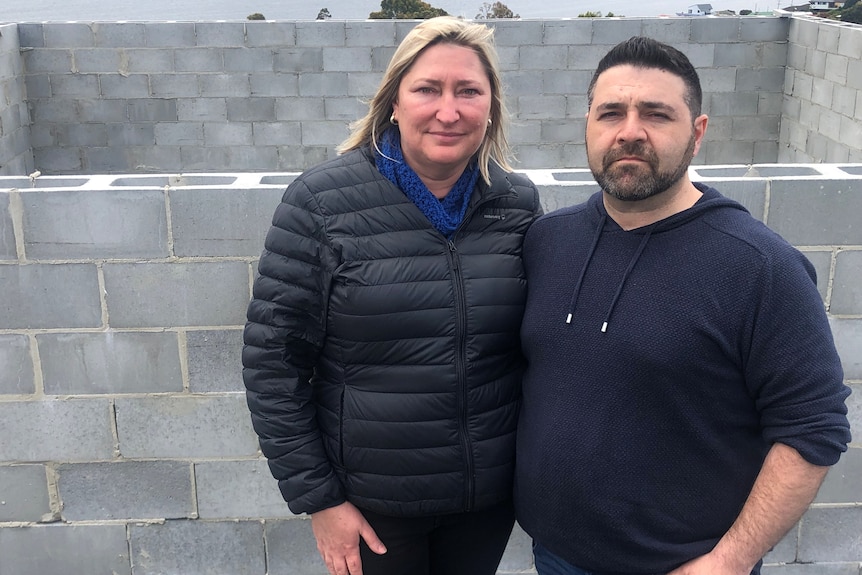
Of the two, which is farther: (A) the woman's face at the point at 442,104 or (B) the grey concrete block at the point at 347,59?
(B) the grey concrete block at the point at 347,59

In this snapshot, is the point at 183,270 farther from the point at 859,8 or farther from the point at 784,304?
the point at 859,8

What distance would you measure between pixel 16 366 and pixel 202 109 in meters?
6.22

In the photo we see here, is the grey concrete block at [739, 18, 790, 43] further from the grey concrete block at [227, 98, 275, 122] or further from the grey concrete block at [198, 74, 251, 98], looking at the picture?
the grey concrete block at [198, 74, 251, 98]

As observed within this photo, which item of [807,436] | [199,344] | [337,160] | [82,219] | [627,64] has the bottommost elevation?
[199,344]

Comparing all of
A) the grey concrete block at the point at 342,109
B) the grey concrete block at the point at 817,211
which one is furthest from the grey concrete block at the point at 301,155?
the grey concrete block at the point at 817,211

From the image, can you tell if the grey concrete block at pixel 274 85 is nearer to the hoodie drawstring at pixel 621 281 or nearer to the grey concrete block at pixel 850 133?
the grey concrete block at pixel 850 133

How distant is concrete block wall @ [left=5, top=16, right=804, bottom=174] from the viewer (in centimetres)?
830

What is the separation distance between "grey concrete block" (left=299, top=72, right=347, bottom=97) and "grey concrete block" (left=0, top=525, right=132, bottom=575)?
616 centimetres

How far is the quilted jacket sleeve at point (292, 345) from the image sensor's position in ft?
6.27

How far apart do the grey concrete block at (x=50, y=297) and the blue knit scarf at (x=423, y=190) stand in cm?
124

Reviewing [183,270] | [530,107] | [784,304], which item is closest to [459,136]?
[784,304]

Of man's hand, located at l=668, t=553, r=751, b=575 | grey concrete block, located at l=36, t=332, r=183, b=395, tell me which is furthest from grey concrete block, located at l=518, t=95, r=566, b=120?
man's hand, located at l=668, t=553, r=751, b=575

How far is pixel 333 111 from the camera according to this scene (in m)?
8.52

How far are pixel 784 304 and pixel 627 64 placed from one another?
1.91 feet
